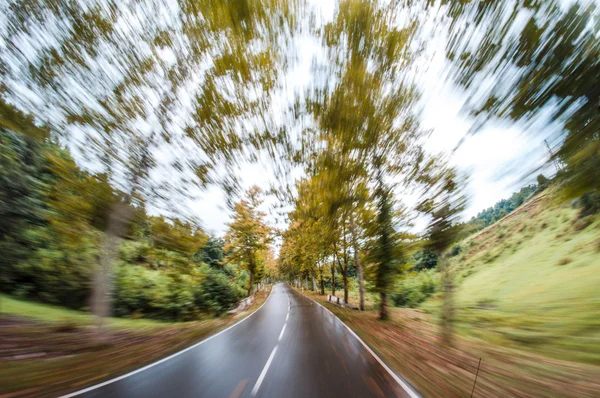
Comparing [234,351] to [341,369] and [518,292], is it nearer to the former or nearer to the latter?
[341,369]

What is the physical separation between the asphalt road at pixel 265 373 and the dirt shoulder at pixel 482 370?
666mm

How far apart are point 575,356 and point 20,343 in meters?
15.7

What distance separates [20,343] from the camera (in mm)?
5867

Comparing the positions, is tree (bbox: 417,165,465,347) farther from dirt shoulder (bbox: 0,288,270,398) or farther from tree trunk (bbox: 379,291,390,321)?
dirt shoulder (bbox: 0,288,270,398)

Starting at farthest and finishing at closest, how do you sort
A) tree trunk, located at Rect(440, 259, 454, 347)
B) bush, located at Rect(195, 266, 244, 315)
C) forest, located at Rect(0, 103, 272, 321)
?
bush, located at Rect(195, 266, 244, 315) → tree trunk, located at Rect(440, 259, 454, 347) → forest, located at Rect(0, 103, 272, 321)

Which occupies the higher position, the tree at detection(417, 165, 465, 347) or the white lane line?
the tree at detection(417, 165, 465, 347)

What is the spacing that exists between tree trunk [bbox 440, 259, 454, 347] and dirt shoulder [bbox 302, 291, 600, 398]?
305 millimetres

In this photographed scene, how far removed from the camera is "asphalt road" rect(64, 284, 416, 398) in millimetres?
3855

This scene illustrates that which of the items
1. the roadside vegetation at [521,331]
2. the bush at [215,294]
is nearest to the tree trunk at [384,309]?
the roadside vegetation at [521,331]

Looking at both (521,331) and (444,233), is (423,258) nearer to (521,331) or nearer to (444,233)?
(521,331)

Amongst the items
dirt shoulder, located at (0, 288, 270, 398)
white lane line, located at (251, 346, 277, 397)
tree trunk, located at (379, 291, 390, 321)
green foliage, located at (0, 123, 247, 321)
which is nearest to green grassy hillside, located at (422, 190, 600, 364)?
tree trunk, located at (379, 291, 390, 321)

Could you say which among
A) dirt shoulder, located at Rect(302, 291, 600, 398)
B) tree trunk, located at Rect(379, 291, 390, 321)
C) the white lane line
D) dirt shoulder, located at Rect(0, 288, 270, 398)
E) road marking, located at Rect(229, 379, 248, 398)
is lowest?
dirt shoulder, located at Rect(0, 288, 270, 398)

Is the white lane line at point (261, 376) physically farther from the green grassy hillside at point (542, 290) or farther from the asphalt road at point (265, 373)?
the green grassy hillside at point (542, 290)

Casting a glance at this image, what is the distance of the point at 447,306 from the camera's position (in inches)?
273
